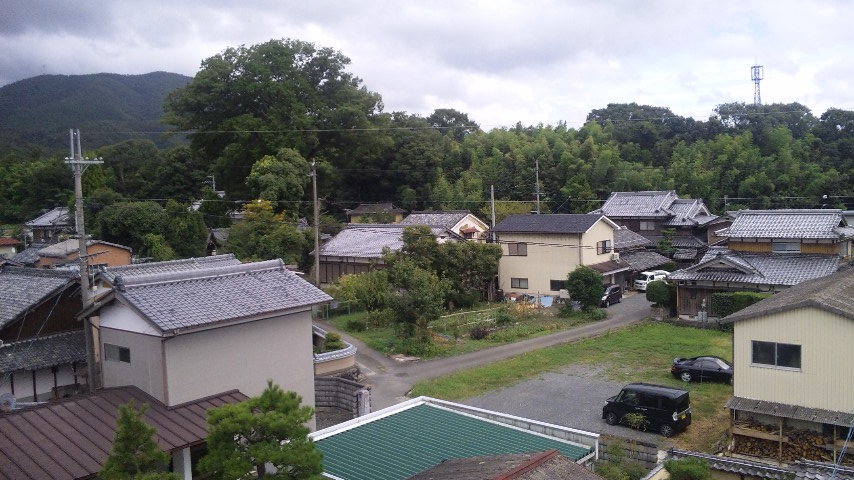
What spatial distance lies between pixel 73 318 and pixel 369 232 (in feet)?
64.3

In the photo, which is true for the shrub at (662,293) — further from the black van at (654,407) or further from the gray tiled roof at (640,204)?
the gray tiled roof at (640,204)

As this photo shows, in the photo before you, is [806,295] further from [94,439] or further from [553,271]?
[553,271]

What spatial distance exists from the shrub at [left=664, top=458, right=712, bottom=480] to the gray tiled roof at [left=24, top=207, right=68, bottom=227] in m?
39.7

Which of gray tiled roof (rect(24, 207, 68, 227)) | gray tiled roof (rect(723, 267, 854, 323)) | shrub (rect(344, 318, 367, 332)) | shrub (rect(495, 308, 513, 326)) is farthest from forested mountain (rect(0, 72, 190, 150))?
gray tiled roof (rect(723, 267, 854, 323))

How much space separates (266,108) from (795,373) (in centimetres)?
3515

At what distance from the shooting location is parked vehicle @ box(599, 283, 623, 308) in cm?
2792

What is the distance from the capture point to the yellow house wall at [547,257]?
28453 mm

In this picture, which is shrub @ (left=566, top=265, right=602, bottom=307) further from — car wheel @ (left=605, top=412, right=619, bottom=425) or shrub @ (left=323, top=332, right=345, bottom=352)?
car wheel @ (left=605, top=412, right=619, bottom=425)

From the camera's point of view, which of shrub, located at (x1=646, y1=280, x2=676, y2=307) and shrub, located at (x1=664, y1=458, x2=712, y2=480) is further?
shrub, located at (x1=646, y1=280, x2=676, y2=307)

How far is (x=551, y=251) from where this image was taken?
1137 inches

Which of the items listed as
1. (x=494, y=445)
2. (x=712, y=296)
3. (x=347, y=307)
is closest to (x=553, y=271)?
(x=712, y=296)

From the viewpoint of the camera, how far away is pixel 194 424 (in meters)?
9.99

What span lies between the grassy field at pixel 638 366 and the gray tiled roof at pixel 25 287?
8718 millimetres

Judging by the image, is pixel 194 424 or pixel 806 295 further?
pixel 806 295
